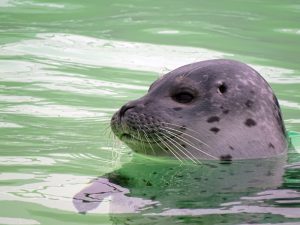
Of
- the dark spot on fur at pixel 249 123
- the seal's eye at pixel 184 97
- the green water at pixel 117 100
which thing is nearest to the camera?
the green water at pixel 117 100

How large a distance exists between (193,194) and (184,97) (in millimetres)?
1053

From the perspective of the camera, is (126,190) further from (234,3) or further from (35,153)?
(234,3)

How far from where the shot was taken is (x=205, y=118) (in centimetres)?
602

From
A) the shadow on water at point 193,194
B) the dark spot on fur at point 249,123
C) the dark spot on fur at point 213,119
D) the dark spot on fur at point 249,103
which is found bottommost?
the shadow on water at point 193,194

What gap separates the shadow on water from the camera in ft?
15.9

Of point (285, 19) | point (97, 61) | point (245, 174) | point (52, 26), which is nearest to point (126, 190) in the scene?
point (245, 174)

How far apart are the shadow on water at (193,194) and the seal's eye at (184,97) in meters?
0.42

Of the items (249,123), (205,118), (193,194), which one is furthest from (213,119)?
(193,194)

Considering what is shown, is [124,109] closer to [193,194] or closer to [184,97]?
[184,97]

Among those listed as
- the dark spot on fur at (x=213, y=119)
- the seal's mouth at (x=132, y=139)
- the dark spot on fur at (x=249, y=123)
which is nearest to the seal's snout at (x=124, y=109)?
the seal's mouth at (x=132, y=139)

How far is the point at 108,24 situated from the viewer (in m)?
11.6

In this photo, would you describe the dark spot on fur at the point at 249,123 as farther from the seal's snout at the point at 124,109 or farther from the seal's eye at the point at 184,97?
the seal's snout at the point at 124,109

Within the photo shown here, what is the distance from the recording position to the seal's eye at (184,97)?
20.2 ft

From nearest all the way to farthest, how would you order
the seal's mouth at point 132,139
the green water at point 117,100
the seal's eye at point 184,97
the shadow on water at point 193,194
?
the shadow on water at point 193,194
the green water at point 117,100
the seal's mouth at point 132,139
the seal's eye at point 184,97
